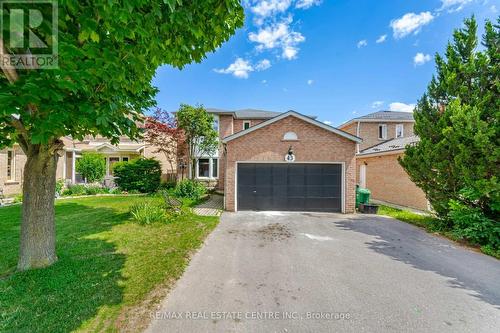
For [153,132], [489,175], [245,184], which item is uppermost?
[153,132]

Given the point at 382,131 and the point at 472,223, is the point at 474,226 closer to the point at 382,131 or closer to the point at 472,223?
the point at 472,223

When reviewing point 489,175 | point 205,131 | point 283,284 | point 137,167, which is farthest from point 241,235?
point 137,167

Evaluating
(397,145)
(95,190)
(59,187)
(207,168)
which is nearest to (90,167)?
(95,190)

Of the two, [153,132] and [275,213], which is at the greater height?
[153,132]

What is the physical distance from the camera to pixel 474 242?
638cm

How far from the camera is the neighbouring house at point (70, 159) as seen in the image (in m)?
12.9

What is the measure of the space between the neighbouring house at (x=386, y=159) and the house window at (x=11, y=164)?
23.7 metres

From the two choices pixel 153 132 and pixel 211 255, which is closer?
pixel 211 255

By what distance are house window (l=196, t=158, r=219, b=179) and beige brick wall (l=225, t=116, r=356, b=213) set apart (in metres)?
7.50

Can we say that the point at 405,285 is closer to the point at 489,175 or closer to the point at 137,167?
the point at 489,175

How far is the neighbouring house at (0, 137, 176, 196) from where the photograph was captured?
12.9 metres

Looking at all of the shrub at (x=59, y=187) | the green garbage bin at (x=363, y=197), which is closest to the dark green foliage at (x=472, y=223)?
the green garbage bin at (x=363, y=197)

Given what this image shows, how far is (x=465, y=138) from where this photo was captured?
647 cm

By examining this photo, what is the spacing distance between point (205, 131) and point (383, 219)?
11699 millimetres
